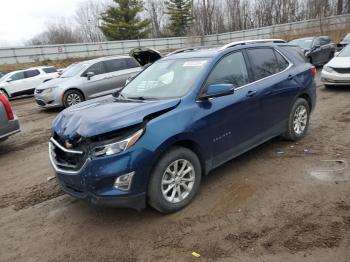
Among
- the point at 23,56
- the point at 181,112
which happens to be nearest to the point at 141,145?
the point at 181,112

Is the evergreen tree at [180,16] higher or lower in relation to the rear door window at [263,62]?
higher

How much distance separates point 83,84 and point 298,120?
7.68 meters

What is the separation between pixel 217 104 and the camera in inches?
158

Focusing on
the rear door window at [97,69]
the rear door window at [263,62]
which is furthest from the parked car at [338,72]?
the rear door window at [97,69]

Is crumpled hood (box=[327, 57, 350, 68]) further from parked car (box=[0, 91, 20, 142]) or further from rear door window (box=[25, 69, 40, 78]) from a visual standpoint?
rear door window (box=[25, 69, 40, 78])

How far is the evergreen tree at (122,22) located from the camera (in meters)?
43.6

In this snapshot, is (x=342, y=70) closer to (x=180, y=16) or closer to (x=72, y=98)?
(x=72, y=98)

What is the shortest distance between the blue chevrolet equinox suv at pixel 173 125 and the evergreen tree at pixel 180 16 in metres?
48.1

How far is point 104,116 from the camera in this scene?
11.5 ft

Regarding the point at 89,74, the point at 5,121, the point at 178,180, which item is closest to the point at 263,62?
the point at 178,180

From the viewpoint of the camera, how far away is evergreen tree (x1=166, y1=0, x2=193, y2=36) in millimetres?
50531

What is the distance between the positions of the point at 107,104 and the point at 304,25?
136 feet

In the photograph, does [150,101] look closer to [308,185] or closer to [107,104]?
[107,104]

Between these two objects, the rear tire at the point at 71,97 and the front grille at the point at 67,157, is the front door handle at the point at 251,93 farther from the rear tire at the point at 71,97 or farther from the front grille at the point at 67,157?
the rear tire at the point at 71,97
